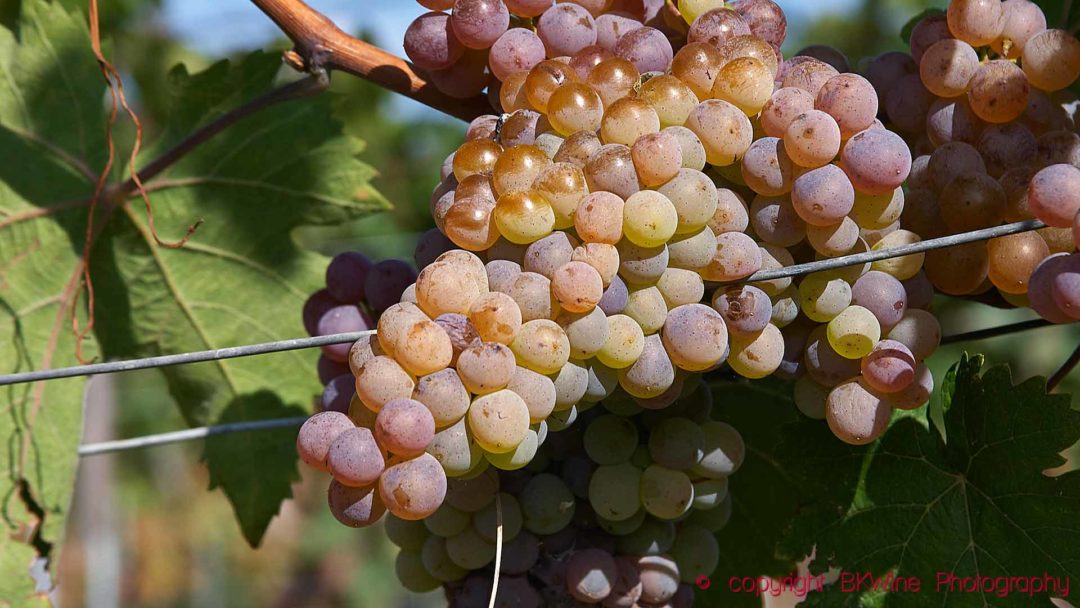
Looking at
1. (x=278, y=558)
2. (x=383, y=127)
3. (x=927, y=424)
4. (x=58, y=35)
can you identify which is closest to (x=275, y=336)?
(x=58, y=35)

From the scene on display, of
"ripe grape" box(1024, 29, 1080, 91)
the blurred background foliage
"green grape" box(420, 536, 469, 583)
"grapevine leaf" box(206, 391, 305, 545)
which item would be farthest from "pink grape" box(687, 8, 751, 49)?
the blurred background foliage

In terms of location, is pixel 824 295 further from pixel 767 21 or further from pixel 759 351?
pixel 767 21

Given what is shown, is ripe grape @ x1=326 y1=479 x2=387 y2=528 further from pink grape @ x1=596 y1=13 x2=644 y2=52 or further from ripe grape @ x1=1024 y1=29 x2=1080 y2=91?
ripe grape @ x1=1024 y1=29 x2=1080 y2=91

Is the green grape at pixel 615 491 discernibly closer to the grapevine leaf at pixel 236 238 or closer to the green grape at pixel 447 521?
the green grape at pixel 447 521

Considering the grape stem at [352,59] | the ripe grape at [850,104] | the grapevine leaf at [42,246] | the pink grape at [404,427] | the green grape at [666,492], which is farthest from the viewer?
the grapevine leaf at [42,246]

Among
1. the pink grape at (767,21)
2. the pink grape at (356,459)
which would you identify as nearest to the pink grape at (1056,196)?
the pink grape at (767,21)

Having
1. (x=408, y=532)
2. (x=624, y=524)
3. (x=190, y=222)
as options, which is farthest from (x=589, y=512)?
(x=190, y=222)

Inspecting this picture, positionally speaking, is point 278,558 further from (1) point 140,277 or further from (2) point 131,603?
(1) point 140,277
